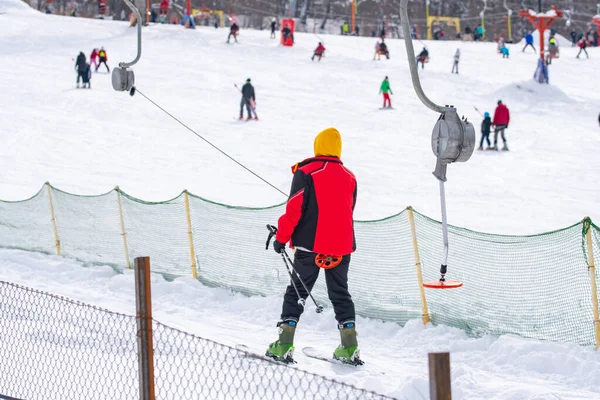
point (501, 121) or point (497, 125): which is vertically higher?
point (501, 121)

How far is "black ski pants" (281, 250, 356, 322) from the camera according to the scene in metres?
6.59

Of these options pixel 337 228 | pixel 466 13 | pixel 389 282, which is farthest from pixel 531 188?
pixel 466 13

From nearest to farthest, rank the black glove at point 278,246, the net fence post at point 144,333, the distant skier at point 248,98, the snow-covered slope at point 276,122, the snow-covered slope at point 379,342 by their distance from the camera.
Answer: the net fence post at point 144,333
the snow-covered slope at point 379,342
the black glove at point 278,246
the snow-covered slope at point 276,122
the distant skier at point 248,98

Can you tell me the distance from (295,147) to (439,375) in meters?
21.3

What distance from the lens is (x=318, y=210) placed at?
646cm

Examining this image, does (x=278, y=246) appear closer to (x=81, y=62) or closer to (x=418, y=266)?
(x=418, y=266)

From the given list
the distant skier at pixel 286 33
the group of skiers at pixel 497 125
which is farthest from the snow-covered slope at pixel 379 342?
the distant skier at pixel 286 33

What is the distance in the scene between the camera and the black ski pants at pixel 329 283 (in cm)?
659

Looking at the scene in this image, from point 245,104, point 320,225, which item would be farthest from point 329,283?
point 245,104

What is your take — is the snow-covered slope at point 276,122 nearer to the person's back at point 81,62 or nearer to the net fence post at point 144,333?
the person's back at point 81,62

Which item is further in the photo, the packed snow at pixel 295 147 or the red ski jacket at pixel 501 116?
the red ski jacket at pixel 501 116

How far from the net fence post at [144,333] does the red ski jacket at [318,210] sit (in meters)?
2.34

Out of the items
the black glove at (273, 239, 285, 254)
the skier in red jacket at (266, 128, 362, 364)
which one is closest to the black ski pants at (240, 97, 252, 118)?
the skier in red jacket at (266, 128, 362, 364)

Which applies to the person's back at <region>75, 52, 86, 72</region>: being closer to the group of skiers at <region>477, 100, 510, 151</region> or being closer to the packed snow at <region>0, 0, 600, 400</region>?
the packed snow at <region>0, 0, 600, 400</region>
